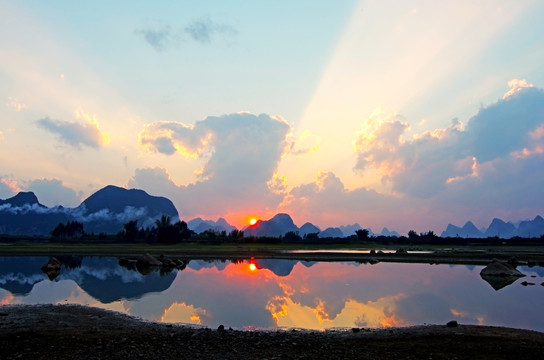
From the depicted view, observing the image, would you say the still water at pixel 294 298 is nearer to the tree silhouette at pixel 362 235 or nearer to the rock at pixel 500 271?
the rock at pixel 500 271

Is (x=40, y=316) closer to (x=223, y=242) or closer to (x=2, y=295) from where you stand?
(x=2, y=295)

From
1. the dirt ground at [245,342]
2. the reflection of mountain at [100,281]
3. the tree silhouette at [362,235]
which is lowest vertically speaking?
the dirt ground at [245,342]

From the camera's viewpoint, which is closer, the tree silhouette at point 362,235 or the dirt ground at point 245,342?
the dirt ground at point 245,342

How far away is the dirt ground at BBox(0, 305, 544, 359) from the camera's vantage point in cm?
1387

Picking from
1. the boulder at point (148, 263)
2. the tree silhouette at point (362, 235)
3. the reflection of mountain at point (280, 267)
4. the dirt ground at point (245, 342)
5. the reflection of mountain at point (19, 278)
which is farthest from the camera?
the tree silhouette at point (362, 235)

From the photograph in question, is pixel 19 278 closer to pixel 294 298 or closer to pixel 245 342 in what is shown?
pixel 294 298

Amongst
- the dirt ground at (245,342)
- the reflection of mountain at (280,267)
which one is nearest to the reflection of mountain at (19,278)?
the dirt ground at (245,342)

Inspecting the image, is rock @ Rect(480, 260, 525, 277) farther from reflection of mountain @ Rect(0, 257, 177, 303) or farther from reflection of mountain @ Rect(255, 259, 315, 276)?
reflection of mountain @ Rect(0, 257, 177, 303)

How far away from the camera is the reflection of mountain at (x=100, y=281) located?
110 ft

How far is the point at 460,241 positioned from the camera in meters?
142

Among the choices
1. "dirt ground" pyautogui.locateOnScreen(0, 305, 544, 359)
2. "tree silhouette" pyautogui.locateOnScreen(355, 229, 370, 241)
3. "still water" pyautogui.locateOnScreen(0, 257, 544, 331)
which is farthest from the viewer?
"tree silhouette" pyautogui.locateOnScreen(355, 229, 370, 241)

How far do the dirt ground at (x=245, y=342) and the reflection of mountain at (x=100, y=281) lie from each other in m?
12.8

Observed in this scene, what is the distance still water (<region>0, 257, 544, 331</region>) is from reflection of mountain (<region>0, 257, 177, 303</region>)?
94mm

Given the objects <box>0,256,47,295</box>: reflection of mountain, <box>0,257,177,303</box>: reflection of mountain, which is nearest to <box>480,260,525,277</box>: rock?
<box>0,257,177,303</box>: reflection of mountain
